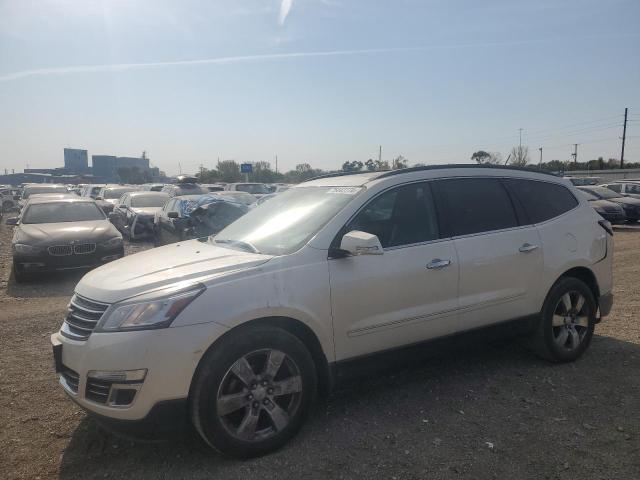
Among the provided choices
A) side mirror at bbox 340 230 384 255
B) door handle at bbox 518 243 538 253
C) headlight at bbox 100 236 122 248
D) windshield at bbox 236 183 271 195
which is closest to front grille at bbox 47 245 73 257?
headlight at bbox 100 236 122 248

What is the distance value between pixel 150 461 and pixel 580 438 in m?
2.78

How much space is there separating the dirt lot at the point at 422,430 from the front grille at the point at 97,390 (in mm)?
498

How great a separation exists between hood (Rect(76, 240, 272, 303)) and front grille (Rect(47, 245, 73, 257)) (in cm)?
536

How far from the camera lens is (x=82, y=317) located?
3043mm

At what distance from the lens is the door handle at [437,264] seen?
3.62 meters

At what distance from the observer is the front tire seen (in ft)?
9.29

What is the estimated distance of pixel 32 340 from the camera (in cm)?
535


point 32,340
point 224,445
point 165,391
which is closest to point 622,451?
point 224,445

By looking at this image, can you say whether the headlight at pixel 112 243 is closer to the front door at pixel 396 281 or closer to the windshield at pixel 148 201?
the front door at pixel 396 281

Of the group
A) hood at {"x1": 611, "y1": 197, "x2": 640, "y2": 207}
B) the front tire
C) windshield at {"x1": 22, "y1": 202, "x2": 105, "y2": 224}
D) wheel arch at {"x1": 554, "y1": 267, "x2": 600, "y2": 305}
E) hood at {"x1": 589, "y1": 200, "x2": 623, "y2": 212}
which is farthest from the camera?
hood at {"x1": 611, "y1": 197, "x2": 640, "y2": 207}

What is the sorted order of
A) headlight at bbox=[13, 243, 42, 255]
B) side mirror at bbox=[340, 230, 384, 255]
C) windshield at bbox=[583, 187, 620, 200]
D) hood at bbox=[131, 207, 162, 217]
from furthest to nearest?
windshield at bbox=[583, 187, 620, 200], hood at bbox=[131, 207, 162, 217], headlight at bbox=[13, 243, 42, 255], side mirror at bbox=[340, 230, 384, 255]

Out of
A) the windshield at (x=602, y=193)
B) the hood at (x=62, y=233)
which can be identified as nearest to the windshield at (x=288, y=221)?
the hood at (x=62, y=233)

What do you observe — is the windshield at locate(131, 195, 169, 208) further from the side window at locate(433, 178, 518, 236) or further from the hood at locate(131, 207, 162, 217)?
the side window at locate(433, 178, 518, 236)

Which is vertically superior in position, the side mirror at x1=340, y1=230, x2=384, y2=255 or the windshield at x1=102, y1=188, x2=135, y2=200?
the side mirror at x1=340, y1=230, x2=384, y2=255
